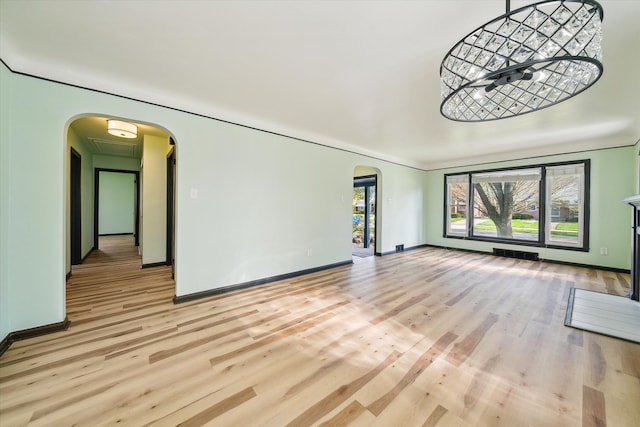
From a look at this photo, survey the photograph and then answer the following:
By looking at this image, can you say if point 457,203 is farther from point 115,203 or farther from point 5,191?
point 115,203

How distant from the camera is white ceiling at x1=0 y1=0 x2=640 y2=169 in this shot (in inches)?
65.2

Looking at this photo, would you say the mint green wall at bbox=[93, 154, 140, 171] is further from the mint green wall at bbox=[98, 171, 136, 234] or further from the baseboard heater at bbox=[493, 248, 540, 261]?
the baseboard heater at bbox=[493, 248, 540, 261]

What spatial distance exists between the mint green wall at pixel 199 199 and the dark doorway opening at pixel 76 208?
124 inches

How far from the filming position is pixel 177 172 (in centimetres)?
296

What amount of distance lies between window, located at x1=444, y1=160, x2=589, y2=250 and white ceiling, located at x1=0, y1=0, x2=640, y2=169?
5.76 feet

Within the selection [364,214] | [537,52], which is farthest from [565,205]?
[537,52]

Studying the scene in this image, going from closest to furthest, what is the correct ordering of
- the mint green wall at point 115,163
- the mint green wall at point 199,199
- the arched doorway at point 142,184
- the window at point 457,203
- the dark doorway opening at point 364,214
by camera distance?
the mint green wall at point 199,199 < the arched doorway at point 142,184 < the mint green wall at point 115,163 < the window at point 457,203 < the dark doorway opening at point 364,214

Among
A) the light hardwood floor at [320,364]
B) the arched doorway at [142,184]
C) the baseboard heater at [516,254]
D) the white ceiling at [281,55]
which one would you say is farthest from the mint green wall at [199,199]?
the baseboard heater at [516,254]

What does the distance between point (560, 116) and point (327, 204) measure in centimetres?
378

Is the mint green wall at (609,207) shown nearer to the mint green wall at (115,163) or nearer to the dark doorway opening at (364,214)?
the dark doorway opening at (364,214)

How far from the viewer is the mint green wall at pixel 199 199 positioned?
2174mm

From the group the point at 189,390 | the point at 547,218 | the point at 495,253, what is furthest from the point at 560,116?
the point at 189,390

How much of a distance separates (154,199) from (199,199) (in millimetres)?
2454

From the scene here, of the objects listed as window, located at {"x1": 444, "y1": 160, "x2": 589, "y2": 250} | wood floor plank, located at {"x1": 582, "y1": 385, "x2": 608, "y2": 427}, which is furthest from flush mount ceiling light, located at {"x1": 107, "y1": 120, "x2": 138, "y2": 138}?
window, located at {"x1": 444, "y1": 160, "x2": 589, "y2": 250}
